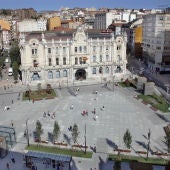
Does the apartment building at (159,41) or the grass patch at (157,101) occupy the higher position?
the apartment building at (159,41)

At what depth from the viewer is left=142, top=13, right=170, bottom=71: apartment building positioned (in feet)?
316

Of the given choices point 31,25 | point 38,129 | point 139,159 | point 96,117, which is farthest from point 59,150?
point 31,25

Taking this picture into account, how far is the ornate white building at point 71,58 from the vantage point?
3228 inches

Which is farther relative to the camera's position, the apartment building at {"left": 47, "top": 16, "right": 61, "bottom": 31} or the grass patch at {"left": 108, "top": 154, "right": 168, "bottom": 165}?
the apartment building at {"left": 47, "top": 16, "right": 61, "bottom": 31}

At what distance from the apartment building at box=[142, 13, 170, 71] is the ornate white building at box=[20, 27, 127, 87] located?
16.4m

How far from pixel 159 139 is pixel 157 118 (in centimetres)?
962

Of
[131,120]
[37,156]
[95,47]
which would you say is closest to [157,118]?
[131,120]

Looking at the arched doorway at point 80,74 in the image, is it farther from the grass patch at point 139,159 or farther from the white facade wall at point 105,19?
the white facade wall at point 105,19

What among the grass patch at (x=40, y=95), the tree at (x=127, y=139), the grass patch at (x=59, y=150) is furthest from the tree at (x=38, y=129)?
the grass patch at (x=40, y=95)

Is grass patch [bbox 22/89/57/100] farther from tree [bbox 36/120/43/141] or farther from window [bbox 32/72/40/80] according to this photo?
tree [bbox 36/120/43/141]

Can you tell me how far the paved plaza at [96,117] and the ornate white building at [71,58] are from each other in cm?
1079

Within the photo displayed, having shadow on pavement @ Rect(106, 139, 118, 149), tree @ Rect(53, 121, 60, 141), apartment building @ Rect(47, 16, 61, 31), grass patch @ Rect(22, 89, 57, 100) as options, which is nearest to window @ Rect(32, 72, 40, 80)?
grass patch @ Rect(22, 89, 57, 100)

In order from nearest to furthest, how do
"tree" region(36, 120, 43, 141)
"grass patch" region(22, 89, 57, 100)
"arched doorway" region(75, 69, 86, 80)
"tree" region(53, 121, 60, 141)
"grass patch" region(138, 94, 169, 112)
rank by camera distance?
"tree" region(53, 121, 60, 141) < "tree" region(36, 120, 43, 141) < "grass patch" region(138, 94, 169, 112) < "grass patch" region(22, 89, 57, 100) < "arched doorway" region(75, 69, 86, 80)

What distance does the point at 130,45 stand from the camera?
139375 mm
